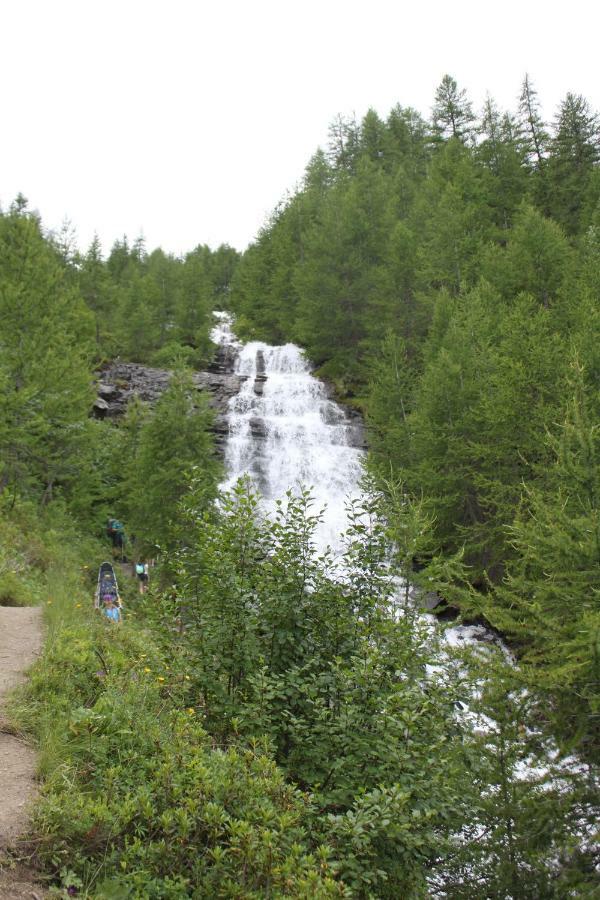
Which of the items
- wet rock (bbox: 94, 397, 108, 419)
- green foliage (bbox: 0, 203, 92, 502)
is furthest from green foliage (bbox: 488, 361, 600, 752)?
wet rock (bbox: 94, 397, 108, 419)

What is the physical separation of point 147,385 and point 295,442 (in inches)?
491

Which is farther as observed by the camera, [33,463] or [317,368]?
[317,368]

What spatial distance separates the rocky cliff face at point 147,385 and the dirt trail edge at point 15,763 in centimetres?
2202

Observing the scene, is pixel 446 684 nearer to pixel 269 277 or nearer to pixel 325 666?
pixel 325 666

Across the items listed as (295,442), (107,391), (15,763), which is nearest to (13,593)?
(15,763)

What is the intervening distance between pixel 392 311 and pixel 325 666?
29.3m

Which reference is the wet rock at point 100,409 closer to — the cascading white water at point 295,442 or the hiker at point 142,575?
the cascading white water at point 295,442

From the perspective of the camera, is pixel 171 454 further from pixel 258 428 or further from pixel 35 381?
pixel 258 428

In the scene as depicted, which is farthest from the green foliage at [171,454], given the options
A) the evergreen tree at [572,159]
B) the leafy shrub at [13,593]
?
the evergreen tree at [572,159]

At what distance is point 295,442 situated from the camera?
28344mm

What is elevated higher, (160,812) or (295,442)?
(295,442)

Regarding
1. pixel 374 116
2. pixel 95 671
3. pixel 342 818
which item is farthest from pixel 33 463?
pixel 374 116

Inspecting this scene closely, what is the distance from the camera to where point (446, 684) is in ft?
17.9

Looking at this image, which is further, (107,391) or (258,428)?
(107,391)
